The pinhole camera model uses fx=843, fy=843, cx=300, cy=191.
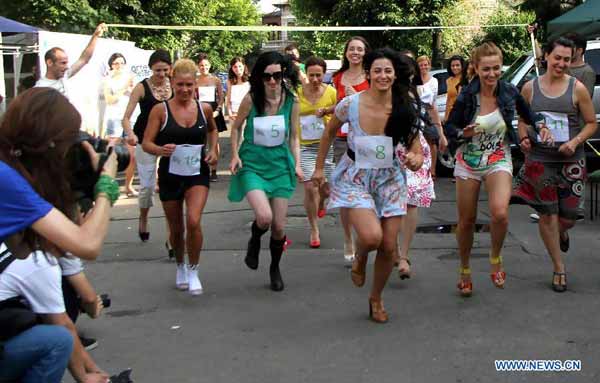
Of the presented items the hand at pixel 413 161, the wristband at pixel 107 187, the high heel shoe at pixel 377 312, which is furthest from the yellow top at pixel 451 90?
the wristband at pixel 107 187

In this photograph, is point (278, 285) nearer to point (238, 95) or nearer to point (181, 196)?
point (181, 196)

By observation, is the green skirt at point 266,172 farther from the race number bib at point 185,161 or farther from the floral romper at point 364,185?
the floral romper at point 364,185

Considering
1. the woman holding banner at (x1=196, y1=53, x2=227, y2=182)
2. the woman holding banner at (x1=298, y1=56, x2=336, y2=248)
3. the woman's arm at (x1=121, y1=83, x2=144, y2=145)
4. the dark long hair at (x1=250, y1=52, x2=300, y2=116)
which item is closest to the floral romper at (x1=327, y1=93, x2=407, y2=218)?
the dark long hair at (x1=250, y1=52, x2=300, y2=116)

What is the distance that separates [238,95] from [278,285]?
601cm

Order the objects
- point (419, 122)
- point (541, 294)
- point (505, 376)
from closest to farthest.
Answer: point (505, 376) → point (419, 122) → point (541, 294)

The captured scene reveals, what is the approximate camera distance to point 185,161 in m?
6.38

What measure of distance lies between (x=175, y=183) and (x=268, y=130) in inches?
32.7

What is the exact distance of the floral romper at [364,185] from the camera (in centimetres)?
561

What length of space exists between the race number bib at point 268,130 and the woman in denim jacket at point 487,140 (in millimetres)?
1318

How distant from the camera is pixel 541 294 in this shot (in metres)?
6.27

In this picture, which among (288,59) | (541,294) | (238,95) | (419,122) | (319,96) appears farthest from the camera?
(238,95)

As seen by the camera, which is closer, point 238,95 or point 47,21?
point 238,95

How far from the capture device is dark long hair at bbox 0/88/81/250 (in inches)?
125

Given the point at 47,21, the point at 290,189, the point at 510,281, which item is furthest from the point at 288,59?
the point at 47,21
